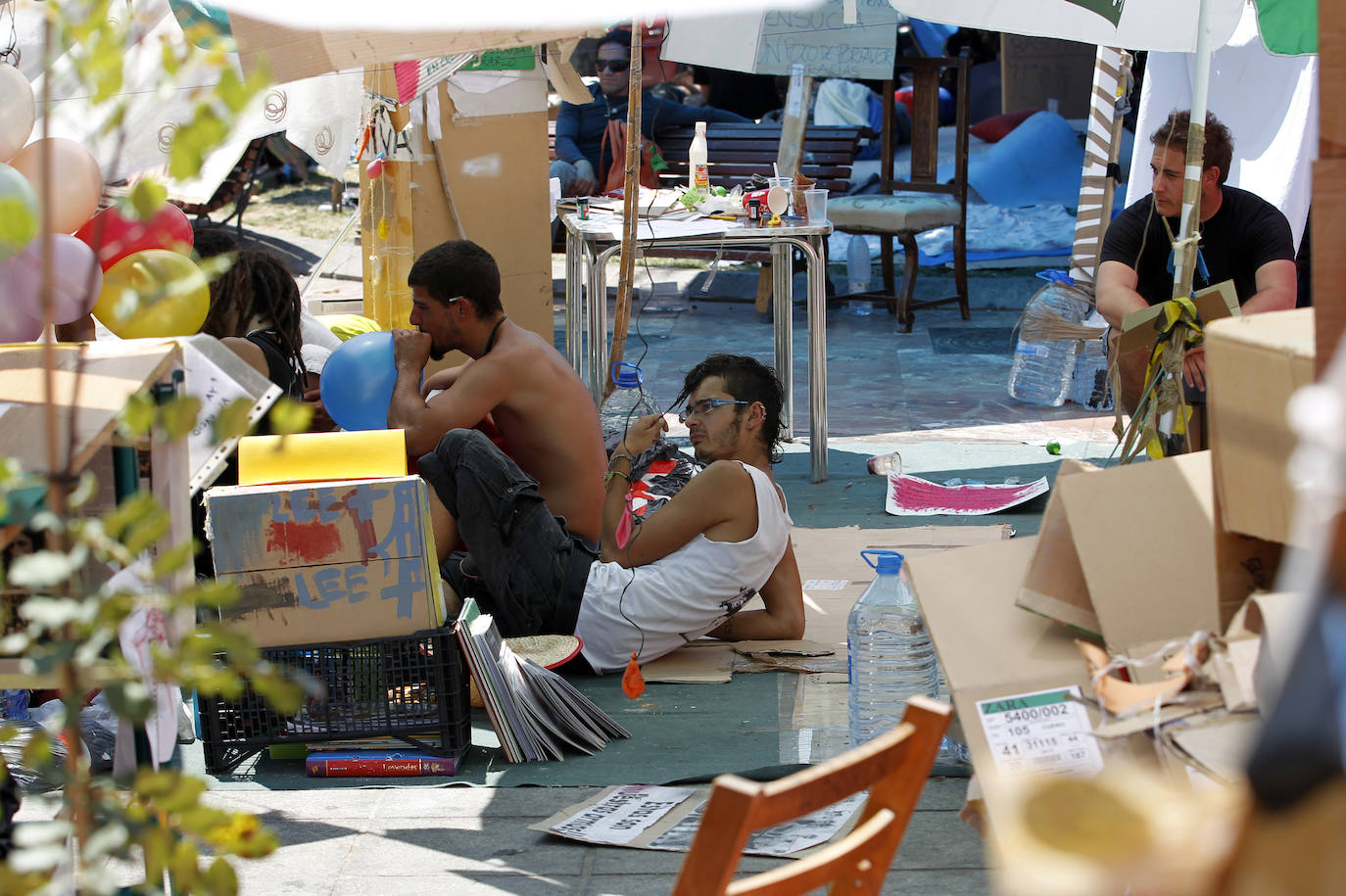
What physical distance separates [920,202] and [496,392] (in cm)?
584

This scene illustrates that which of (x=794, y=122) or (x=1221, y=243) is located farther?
(x=794, y=122)

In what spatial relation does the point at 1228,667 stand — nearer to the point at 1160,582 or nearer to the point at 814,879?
the point at 1160,582

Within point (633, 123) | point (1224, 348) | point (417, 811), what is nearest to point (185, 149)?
point (1224, 348)

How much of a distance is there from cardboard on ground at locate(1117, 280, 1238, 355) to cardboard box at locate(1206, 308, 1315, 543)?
1.71m

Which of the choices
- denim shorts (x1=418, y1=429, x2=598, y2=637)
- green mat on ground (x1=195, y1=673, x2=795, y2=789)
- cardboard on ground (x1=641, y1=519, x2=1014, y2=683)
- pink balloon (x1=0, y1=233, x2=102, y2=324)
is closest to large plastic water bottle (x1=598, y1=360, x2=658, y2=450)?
cardboard on ground (x1=641, y1=519, x2=1014, y2=683)

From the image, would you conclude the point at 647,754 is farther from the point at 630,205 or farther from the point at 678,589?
the point at 630,205

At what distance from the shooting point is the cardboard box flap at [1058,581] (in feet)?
7.21

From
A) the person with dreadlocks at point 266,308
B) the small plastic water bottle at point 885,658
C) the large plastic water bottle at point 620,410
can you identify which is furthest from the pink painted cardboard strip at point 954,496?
the person with dreadlocks at point 266,308

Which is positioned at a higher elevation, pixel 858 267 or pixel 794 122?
pixel 794 122

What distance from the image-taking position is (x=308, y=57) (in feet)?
11.7

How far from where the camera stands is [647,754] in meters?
3.50

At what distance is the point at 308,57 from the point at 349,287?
25.1 ft

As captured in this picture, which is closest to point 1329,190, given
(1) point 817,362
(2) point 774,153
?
(1) point 817,362

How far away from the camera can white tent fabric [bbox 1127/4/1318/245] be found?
21.6 ft
